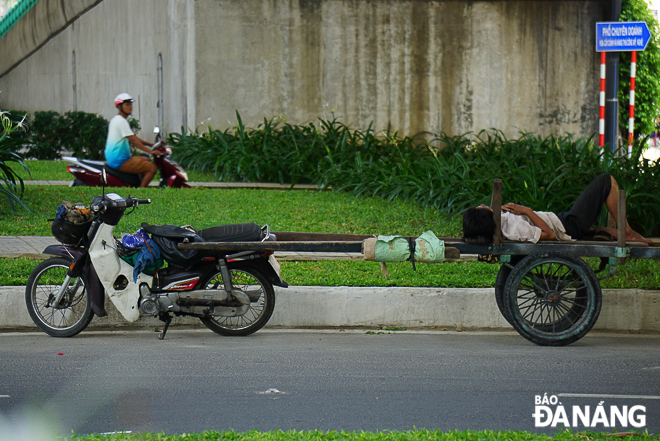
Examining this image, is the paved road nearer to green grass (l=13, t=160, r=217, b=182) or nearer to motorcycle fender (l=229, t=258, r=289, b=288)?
motorcycle fender (l=229, t=258, r=289, b=288)

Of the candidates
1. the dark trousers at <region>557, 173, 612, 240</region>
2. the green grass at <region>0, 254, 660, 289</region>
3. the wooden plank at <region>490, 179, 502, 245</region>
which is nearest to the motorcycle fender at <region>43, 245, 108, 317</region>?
the green grass at <region>0, 254, 660, 289</region>

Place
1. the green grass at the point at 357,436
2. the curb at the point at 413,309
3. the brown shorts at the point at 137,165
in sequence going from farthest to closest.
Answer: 1. the brown shorts at the point at 137,165
2. the curb at the point at 413,309
3. the green grass at the point at 357,436

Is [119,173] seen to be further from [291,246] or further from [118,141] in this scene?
[291,246]

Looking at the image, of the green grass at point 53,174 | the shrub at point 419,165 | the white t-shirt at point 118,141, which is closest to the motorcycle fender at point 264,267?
the shrub at point 419,165

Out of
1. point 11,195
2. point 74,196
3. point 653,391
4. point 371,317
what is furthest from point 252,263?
point 74,196

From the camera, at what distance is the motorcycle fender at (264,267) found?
6.29m

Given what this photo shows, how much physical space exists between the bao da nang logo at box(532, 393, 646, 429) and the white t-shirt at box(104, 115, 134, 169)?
29.6ft

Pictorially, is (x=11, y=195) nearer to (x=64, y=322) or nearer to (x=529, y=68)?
(x=64, y=322)

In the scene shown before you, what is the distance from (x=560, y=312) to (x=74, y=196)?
710 centimetres

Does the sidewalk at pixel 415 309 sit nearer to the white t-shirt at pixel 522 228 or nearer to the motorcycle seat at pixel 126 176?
the white t-shirt at pixel 522 228

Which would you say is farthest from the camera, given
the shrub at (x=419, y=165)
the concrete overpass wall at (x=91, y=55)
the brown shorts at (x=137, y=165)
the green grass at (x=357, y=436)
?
the concrete overpass wall at (x=91, y=55)

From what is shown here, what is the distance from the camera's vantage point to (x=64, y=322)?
20.8ft

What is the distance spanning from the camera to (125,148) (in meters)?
12.3

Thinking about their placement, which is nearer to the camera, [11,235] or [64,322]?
[64,322]
